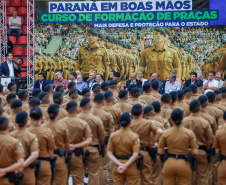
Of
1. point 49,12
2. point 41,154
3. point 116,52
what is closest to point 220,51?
point 116,52

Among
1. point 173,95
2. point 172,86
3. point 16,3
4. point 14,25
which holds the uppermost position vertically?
point 16,3

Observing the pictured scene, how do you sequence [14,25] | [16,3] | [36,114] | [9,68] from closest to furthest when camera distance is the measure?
1. [36,114]
2. [9,68]
3. [14,25]
4. [16,3]

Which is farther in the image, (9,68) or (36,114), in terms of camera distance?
(9,68)

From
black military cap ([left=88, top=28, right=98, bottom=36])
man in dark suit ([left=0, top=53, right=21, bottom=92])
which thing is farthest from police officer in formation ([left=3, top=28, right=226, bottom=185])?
black military cap ([left=88, top=28, right=98, bottom=36])

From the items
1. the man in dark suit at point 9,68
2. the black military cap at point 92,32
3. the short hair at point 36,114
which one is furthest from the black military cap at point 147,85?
the black military cap at point 92,32

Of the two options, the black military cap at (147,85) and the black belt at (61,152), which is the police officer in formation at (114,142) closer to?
the black belt at (61,152)

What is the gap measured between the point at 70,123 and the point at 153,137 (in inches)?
53.4

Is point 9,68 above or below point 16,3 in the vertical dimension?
below

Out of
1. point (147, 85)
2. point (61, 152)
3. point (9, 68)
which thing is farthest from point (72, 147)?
point (9, 68)

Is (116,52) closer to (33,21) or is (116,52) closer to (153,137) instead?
(33,21)

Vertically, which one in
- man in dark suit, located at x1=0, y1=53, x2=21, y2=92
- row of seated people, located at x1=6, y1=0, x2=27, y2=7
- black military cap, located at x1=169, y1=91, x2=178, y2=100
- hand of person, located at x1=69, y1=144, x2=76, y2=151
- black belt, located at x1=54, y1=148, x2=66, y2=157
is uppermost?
row of seated people, located at x1=6, y1=0, x2=27, y2=7

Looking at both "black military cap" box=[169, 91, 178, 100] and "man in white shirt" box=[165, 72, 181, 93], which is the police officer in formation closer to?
"black military cap" box=[169, 91, 178, 100]

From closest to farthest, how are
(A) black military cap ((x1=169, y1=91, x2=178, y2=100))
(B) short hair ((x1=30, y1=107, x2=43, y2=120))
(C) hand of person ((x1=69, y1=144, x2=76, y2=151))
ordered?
(B) short hair ((x1=30, y1=107, x2=43, y2=120)) < (C) hand of person ((x1=69, y1=144, x2=76, y2=151)) < (A) black military cap ((x1=169, y1=91, x2=178, y2=100))

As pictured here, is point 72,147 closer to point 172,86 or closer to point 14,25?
point 172,86
